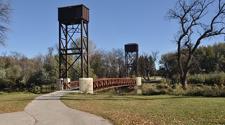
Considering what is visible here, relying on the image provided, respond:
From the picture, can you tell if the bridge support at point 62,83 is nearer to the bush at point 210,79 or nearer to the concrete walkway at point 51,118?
the bush at point 210,79

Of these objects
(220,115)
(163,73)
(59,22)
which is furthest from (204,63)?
(220,115)

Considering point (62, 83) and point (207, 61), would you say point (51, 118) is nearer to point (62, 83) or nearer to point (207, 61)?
point (62, 83)

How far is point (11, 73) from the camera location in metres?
67.0

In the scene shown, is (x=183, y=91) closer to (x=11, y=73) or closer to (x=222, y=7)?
(x=222, y=7)

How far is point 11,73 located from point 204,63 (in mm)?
60877

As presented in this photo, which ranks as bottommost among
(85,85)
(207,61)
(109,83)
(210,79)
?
(85,85)

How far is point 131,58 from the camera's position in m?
99.0

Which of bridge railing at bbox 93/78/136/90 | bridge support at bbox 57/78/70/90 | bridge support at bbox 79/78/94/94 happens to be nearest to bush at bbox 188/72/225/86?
bridge railing at bbox 93/78/136/90

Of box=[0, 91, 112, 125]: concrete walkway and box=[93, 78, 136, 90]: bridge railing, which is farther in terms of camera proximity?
box=[93, 78, 136, 90]: bridge railing

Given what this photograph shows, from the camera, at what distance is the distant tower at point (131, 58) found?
93625 millimetres

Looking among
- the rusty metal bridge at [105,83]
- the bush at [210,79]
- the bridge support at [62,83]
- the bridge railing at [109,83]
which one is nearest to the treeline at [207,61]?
the bridge railing at [109,83]

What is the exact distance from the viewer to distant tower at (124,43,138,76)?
9362 centimetres

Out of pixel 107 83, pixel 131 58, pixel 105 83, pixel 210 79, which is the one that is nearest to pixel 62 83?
pixel 105 83

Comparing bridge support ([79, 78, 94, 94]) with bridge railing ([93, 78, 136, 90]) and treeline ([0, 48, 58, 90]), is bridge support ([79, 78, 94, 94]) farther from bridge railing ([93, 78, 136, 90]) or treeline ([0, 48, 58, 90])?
treeline ([0, 48, 58, 90])
